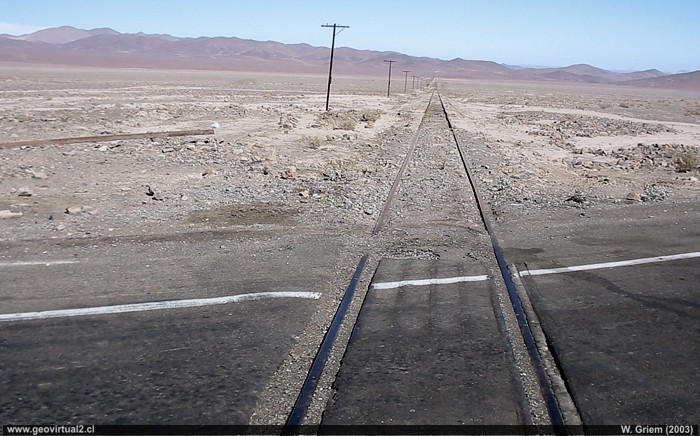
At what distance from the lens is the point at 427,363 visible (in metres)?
5.49

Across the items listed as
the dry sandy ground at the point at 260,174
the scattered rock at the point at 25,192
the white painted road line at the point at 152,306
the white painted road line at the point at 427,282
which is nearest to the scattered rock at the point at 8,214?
the dry sandy ground at the point at 260,174

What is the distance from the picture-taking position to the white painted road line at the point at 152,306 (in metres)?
6.43

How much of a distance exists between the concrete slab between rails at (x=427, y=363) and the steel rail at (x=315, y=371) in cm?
18

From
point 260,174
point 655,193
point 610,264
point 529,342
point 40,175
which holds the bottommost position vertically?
point 40,175

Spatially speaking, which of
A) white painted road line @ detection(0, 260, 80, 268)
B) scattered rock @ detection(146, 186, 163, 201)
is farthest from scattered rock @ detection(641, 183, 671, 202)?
white painted road line @ detection(0, 260, 80, 268)

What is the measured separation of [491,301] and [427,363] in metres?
1.80

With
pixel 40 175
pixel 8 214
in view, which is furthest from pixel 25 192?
pixel 8 214

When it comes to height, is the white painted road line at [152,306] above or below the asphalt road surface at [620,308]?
below

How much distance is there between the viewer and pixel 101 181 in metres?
15.0

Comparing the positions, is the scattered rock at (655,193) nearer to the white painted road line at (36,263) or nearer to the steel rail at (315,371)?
the steel rail at (315,371)

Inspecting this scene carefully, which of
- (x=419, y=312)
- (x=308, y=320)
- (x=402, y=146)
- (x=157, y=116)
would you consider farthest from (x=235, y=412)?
(x=157, y=116)

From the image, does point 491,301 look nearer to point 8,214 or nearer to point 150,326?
point 150,326

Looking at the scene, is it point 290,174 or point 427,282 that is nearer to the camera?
point 427,282

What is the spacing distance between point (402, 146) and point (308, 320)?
17794 mm
